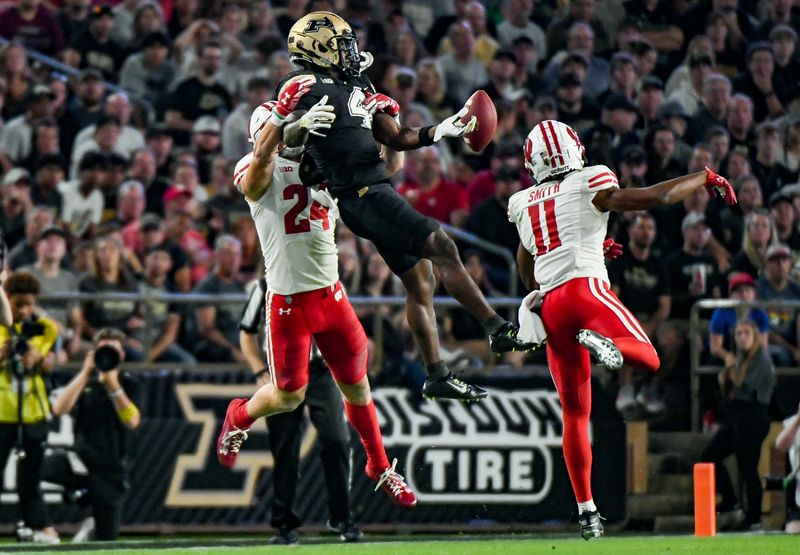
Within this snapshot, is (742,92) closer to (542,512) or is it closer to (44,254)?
(542,512)

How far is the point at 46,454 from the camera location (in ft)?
46.1

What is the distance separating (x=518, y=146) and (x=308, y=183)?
705cm

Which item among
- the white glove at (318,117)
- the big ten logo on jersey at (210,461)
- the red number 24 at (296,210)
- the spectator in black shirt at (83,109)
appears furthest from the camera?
the spectator in black shirt at (83,109)

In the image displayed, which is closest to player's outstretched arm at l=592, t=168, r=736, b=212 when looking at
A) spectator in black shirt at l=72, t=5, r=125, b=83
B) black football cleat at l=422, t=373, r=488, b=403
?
black football cleat at l=422, t=373, r=488, b=403

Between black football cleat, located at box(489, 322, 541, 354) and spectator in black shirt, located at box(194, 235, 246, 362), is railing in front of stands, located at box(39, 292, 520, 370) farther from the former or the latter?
black football cleat, located at box(489, 322, 541, 354)

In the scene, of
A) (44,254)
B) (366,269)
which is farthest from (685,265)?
(44,254)

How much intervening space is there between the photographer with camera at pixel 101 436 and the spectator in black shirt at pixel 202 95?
4488 millimetres

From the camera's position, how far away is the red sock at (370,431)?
1079 centimetres

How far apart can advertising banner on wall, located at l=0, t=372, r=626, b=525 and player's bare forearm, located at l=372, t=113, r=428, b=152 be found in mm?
4793

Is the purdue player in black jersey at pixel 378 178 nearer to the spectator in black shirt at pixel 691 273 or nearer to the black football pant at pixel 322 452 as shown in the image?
the black football pant at pixel 322 452

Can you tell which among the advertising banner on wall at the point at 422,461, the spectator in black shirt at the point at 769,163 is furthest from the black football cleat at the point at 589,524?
the spectator in black shirt at the point at 769,163

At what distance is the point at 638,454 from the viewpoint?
14797 millimetres

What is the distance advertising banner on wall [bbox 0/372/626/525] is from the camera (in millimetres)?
14492

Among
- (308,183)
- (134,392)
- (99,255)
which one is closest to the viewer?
(308,183)
